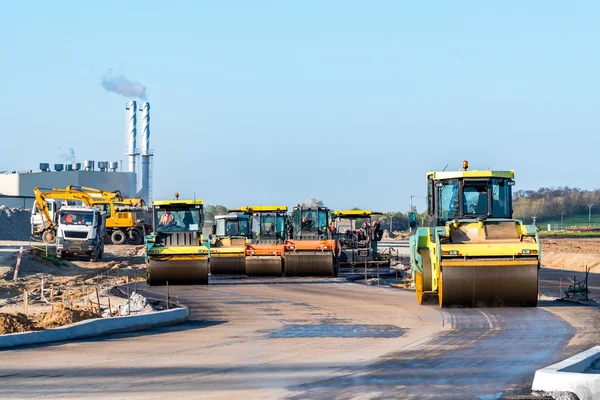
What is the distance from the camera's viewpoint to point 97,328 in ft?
54.9

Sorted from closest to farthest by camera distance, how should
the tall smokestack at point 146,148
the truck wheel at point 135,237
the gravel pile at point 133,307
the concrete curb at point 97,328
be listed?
the concrete curb at point 97,328, the gravel pile at point 133,307, the truck wheel at point 135,237, the tall smokestack at point 146,148

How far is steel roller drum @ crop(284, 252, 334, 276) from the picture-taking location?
118 feet

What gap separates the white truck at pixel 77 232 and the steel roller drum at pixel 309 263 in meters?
15.1

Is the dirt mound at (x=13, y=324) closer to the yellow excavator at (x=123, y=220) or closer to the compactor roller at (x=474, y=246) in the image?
the compactor roller at (x=474, y=246)

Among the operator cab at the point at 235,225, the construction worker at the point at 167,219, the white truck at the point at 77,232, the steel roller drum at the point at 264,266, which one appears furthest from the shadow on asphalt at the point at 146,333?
the white truck at the point at 77,232

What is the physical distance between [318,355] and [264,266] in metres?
22.5

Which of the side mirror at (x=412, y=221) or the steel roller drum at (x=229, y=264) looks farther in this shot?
the steel roller drum at (x=229, y=264)

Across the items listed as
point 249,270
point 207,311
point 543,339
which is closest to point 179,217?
point 249,270

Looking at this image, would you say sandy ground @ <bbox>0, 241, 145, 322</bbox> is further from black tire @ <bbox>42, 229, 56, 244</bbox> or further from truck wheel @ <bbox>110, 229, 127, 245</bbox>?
truck wheel @ <bbox>110, 229, 127, 245</bbox>

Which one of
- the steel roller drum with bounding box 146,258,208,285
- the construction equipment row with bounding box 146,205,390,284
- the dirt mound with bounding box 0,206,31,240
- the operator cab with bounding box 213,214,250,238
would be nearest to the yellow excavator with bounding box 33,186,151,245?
the dirt mound with bounding box 0,206,31,240

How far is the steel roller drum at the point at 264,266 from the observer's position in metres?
36.3

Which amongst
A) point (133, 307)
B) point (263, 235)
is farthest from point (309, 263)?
point (133, 307)

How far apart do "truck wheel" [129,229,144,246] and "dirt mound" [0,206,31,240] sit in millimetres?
19912

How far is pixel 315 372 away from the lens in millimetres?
12148
